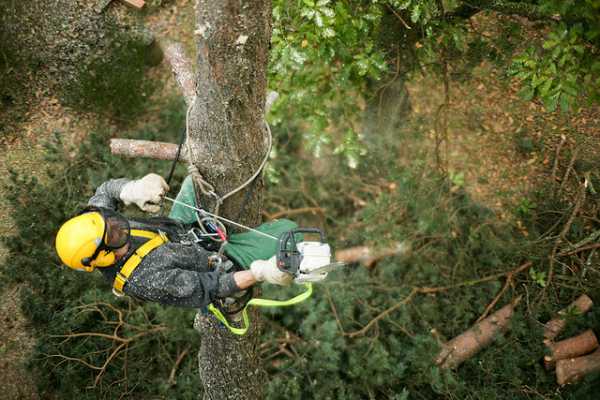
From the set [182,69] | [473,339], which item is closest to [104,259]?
[182,69]

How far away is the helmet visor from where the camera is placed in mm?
2104

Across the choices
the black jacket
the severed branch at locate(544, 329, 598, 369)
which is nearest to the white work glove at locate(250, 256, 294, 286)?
the black jacket

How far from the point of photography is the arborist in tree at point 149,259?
6.73ft

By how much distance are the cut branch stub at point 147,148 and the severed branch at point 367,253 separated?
8.66 ft

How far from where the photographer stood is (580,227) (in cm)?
387

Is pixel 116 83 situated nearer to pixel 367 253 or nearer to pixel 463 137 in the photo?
pixel 367 253

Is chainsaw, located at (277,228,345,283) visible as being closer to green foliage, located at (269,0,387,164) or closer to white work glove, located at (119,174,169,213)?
white work glove, located at (119,174,169,213)

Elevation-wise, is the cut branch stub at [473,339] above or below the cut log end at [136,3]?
below

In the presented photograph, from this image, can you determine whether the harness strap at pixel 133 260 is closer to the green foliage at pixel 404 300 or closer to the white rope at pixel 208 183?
the white rope at pixel 208 183

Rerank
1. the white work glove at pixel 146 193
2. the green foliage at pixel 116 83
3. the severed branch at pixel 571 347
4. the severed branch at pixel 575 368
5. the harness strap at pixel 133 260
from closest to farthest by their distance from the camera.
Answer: the harness strap at pixel 133 260
the white work glove at pixel 146 193
the severed branch at pixel 575 368
the severed branch at pixel 571 347
the green foliage at pixel 116 83

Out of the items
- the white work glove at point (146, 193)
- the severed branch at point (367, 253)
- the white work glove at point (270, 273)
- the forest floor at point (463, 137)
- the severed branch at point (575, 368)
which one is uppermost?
the white work glove at point (146, 193)

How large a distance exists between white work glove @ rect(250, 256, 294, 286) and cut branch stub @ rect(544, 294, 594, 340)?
292 centimetres

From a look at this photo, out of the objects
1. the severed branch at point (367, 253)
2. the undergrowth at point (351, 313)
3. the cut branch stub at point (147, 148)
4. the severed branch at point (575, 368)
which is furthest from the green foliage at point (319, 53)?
the severed branch at point (575, 368)

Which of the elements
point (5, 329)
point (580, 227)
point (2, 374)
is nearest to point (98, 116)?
point (5, 329)
